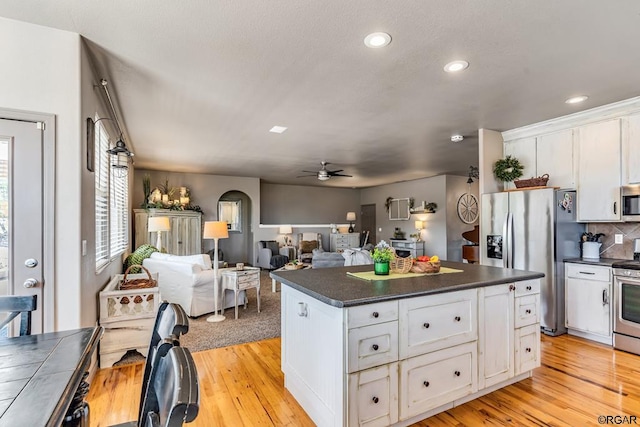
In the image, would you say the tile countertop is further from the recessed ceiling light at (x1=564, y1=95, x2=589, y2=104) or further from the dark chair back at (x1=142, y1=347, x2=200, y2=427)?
the dark chair back at (x1=142, y1=347, x2=200, y2=427)

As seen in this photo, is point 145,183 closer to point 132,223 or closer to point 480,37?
point 132,223

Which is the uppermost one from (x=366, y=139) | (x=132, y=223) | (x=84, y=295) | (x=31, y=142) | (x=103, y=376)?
(x=366, y=139)

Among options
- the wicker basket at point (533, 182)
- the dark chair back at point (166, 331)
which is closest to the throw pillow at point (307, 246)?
the wicker basket at point (533, 182)

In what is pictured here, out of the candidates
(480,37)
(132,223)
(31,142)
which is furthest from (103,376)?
(132,223)

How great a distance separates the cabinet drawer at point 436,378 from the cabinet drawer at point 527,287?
65 cm

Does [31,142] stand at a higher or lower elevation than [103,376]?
higher

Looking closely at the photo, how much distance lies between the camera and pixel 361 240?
12.0 m

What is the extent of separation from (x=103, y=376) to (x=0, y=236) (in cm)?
148

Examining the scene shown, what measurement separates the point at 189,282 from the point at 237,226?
233 inches

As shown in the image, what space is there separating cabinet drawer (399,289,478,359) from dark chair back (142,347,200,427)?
4.91 feet

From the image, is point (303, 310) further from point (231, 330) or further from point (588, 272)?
point (588, 272)

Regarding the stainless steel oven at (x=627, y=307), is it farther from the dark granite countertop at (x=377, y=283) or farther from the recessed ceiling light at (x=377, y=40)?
the recessed ceiling light at (x=377, y=40)

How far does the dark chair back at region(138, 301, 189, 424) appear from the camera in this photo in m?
1.07

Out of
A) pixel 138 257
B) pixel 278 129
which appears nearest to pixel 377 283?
pixel 278 129
